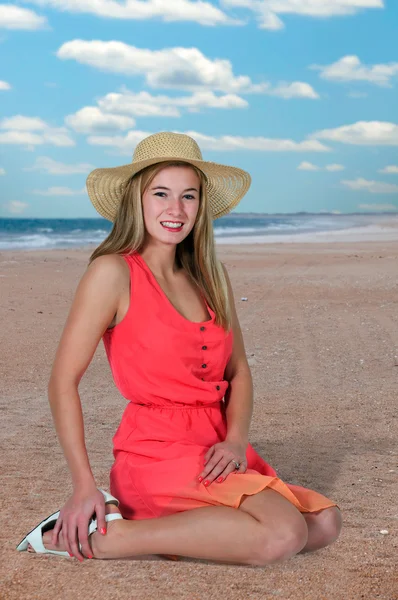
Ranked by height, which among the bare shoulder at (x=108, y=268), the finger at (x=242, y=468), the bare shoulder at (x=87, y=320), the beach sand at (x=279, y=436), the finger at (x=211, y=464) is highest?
the bare shoulder at (x=108, y=268)

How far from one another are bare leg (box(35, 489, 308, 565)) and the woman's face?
1.04m

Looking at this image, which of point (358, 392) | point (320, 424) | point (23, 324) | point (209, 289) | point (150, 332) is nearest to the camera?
point (150, 332)

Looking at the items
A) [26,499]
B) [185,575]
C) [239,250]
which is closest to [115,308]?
[185,575]

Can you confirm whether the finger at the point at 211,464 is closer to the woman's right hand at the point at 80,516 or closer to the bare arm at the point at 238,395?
the bare arm at the point at 238,395

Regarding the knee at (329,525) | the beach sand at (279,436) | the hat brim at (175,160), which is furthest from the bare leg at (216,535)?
the hat brim at (175,160)

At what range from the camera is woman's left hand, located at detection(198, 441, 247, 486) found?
298 cm

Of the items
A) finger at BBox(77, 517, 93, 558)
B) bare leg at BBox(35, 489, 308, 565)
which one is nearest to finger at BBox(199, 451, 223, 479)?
bare leg at BBox(35, 489, 308, 565)

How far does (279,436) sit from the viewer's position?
16.2 ft

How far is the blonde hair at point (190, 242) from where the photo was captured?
3281mm

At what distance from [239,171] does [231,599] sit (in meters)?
1.71

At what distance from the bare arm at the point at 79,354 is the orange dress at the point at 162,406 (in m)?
0.10

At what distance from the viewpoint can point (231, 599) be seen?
2832 millimetres

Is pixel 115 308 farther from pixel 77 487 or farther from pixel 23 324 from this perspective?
pixel 23 324

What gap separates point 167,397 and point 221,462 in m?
0.32
